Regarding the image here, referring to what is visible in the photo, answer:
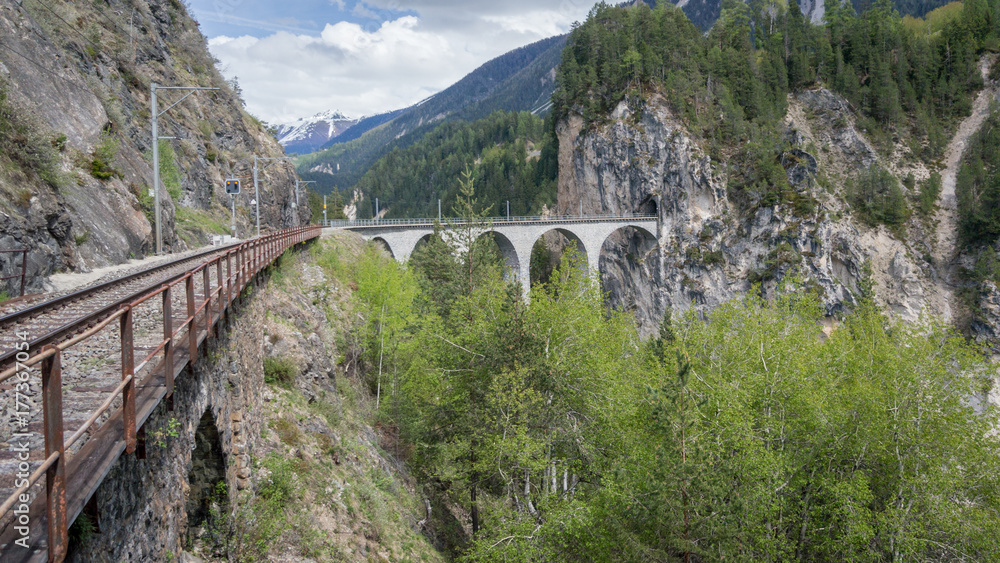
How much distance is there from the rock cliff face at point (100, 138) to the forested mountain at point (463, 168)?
7510 centimetres

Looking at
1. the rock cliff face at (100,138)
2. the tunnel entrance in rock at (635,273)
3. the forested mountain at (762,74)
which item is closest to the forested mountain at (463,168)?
the forested mountain at (762,74)

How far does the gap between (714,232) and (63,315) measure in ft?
228

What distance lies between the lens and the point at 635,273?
7100 centimetres

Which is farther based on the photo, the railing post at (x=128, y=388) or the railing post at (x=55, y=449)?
the railing post at (x=128, y=388)

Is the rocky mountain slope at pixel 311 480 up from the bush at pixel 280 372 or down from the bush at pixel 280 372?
down

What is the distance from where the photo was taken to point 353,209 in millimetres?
173500

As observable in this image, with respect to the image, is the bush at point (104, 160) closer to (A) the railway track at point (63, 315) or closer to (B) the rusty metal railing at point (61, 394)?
(A) the railway track at point (63, 315)

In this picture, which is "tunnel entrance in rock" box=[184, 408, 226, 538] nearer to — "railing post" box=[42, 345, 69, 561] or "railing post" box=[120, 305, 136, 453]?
"railing post" box=[120, 305, 136, 453]

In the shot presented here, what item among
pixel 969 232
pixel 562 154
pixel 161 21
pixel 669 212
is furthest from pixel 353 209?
pixel 969 232

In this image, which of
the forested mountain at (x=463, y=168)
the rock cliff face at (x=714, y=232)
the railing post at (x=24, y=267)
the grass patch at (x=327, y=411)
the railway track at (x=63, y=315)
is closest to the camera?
the railway track at (x=63, y=315)

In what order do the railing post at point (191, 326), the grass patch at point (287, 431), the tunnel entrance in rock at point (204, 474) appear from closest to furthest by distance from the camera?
1. the railing post at point (191, 326)
2. the tunnel entrance in rock at point (204, 474)
3. the grass patch at point (287, 431)

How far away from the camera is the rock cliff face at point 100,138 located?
10.6m

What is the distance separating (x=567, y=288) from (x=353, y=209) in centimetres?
16306

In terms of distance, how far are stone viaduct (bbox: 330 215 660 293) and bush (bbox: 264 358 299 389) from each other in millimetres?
34846
